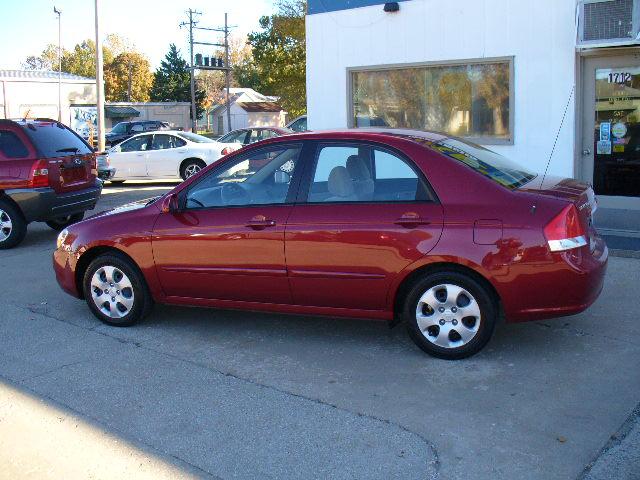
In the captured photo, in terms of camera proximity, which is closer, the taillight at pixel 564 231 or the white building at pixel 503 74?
the taillight at pixel 564 231

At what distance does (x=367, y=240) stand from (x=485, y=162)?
3.68 ft

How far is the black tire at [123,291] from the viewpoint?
243 inches

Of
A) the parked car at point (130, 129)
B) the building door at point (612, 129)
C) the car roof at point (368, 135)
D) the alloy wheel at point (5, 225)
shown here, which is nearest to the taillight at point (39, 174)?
the alloy wheel at point (5, 225)

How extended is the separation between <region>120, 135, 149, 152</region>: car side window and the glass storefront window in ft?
40.2

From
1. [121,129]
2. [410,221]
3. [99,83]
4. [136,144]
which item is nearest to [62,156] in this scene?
[410,221]

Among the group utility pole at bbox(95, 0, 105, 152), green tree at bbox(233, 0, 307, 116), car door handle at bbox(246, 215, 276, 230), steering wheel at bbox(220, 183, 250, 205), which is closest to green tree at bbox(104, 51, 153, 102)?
green tree at bbox(233, 0, 307, 116)

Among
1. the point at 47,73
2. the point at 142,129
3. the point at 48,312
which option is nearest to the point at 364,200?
the point at 48,312

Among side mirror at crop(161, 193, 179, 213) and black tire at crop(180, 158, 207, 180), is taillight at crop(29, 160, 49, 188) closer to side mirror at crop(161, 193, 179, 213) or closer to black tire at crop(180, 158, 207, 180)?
side mirror at crop(161, 193, 179, 213)

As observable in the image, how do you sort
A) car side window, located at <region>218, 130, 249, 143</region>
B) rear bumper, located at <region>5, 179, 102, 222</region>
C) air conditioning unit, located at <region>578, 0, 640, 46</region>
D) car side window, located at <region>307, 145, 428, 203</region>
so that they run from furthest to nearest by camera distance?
car side window, located at <region>218, 130, 249, 143</region>, rear bumper, located at <region>5, 179, 102, 222</region>, air conditioning unit, located at <region>578, 0, 640, 46</region>, car side window, located at <region>307, 145, 428, 203</region>

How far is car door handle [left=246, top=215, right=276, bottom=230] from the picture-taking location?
5.55 metres

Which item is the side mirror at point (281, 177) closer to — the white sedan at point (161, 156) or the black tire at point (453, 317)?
the black tire at point (453, 317)

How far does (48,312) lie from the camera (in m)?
6.92

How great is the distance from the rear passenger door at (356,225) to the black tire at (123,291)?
4.70 ft

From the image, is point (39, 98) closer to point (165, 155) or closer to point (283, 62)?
point (283, 62)
